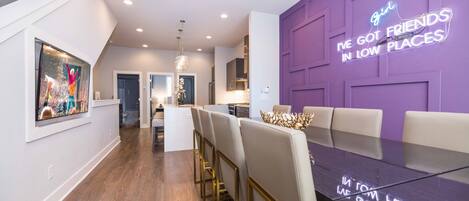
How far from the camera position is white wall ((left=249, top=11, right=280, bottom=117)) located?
4.29 meters

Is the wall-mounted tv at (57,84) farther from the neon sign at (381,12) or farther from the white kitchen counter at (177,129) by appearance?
the neon sign at (381,12)

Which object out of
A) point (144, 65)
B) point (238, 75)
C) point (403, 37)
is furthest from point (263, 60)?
point (144, 65)

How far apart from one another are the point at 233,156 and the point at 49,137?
1.96 meters

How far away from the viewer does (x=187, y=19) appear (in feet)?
15.1

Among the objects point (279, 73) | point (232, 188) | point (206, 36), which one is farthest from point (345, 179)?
point (206, 36)

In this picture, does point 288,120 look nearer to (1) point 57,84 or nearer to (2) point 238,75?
(1) point 57,84

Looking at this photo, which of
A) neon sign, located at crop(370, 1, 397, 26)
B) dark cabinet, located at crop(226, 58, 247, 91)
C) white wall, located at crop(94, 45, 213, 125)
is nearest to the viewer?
neon sign, located at crop(370, 1, 397, 26)

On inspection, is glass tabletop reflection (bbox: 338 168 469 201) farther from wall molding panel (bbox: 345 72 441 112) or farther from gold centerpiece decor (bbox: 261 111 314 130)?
wall molding panel (bbox: 345 72 441 112)

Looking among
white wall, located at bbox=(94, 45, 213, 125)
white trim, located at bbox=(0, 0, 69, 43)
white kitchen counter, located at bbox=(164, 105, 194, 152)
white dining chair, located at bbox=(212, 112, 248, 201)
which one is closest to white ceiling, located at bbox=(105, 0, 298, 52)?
white wall, located at bbox=(94, 45, 213, 125)

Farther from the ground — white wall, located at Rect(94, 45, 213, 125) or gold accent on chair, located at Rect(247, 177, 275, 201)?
white wall, located at Rect(94, 45, 213, 125)

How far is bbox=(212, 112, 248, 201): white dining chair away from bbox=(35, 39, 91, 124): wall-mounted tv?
167 centimetres

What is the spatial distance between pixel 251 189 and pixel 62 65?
2.37 meters

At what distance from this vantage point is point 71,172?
2496mm

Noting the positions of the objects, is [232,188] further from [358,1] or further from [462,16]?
[358,1]
